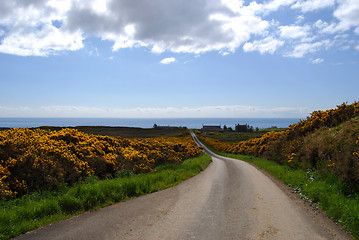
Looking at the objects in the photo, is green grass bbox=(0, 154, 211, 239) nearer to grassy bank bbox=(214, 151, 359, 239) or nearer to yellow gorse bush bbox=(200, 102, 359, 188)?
grassy bank bbox=(214, 151, 359, 239)

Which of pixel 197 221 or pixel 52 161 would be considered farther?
pixel 52 161

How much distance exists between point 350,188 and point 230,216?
490cm

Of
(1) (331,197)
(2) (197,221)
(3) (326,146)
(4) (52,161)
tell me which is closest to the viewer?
(2) (197,221)

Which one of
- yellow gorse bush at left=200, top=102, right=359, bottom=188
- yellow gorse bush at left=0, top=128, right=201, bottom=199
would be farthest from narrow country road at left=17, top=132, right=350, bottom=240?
yellow gorse bush at left=0, top=128, right=201, bottom=199

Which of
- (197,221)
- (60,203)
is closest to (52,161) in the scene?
(60,203)

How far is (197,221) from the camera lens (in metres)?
6.75

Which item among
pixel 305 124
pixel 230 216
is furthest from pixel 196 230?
pixel 305 124

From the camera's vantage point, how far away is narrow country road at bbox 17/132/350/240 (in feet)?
19.1

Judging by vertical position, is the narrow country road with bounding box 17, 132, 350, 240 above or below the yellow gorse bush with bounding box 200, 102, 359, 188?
below

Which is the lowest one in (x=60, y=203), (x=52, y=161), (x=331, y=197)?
(x=60, y=203)

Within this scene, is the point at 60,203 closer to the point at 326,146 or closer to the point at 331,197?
the point at 331,197

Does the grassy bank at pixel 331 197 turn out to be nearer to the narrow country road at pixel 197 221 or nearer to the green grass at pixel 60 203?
the narrow country road at pixel 197 221

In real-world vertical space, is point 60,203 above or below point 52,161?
below

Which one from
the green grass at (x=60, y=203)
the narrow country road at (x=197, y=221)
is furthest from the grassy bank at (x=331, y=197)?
the green grass at (x=60, y=203)
